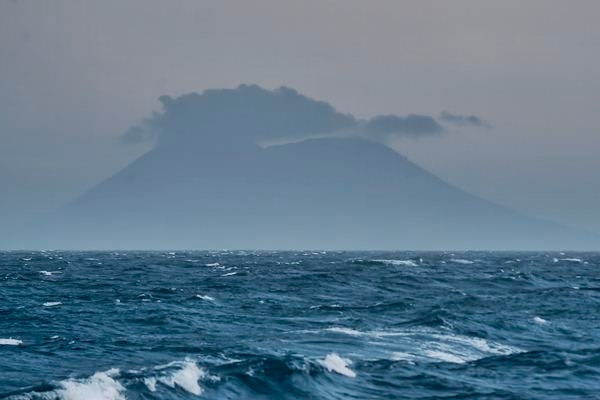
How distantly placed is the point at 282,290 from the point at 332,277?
875 inches

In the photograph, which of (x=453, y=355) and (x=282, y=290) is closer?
(x=453, y=355)

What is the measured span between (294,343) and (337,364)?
692 centimetres

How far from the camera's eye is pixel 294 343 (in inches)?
1681

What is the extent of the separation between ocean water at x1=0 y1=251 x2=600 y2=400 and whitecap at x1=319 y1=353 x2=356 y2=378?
0.10m

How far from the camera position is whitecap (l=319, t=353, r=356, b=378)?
3485 cm

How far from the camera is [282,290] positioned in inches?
3054

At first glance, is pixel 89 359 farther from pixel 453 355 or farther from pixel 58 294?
pixel 58 294

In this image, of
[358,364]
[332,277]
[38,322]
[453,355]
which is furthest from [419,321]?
[332,277]

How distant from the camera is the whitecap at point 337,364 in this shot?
34.8 metres

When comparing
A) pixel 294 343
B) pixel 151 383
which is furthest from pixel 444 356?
pixel 151 383

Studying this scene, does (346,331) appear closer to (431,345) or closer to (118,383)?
(431,345)

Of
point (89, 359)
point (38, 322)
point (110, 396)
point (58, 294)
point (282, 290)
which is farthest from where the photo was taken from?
point (282, 290)

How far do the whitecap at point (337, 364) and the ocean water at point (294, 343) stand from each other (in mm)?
101

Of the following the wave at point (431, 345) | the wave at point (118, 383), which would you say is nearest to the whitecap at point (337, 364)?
the wave at point (431, 345)
